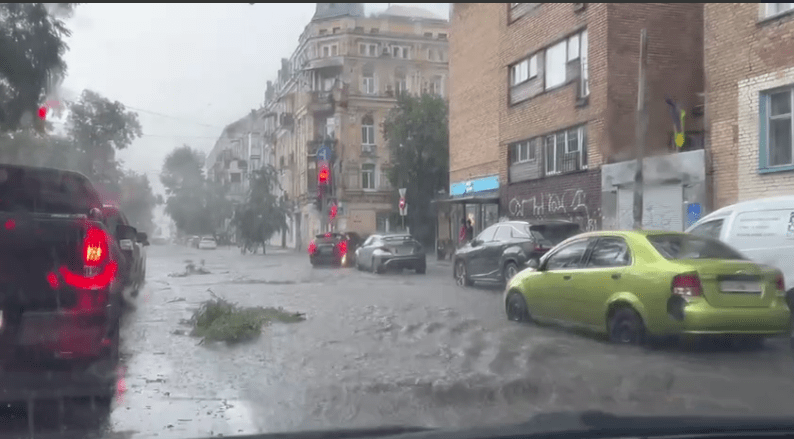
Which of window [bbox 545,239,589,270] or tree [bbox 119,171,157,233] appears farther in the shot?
window [bbox 545,239,589,270]

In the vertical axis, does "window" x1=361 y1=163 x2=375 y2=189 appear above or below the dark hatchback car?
above

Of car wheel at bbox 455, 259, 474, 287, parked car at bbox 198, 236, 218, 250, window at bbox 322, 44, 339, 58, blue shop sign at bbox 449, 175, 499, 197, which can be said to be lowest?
car wheel at bbox 455, 259, 474, 287

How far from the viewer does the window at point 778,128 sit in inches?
Answer: 579

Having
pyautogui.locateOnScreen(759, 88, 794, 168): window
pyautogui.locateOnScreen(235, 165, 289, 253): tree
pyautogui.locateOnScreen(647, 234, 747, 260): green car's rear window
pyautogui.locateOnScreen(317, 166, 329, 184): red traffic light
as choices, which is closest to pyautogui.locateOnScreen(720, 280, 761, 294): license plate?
pyautogui.locateOnScreen(647, 234, 747, 260): green car's rear window

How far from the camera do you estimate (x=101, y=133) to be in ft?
28.4

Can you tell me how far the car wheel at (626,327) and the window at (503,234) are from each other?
6728 mm

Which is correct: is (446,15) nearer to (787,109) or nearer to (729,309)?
(729,309)

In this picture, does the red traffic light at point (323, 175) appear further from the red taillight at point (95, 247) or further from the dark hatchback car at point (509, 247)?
the red taillight at point (95, 247)

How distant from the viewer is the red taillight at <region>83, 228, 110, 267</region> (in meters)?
5.48

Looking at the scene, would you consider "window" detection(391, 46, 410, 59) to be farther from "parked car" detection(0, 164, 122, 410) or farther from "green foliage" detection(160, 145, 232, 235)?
"parked car" detection(0, 164, 122, 410)

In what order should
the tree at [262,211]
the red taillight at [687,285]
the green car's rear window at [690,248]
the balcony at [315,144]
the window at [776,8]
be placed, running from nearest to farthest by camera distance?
the red taillight at [687,285], the green car's rear window at [690,248], the window at [776,8], the tree at [262,211], the balcony at [315,144]

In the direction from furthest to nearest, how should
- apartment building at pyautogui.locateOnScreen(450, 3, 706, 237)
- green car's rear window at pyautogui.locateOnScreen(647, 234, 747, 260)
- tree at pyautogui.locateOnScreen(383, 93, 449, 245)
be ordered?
tree at pyautogui.locateOnScreen(383, 93, 449, 245) → apartment building at pyautogui.locateOnScreen(450, 3, 706, 237) → green car's rear window at pyautogui.locateOnScreen(647, 234, 747, 260)

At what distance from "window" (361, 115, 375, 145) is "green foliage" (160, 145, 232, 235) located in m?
15.8

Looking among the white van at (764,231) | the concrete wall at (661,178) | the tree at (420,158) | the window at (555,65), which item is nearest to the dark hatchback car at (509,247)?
the concrete wall at (661,178)
